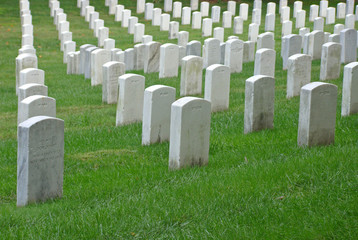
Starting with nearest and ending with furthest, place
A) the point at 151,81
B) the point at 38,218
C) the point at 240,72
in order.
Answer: the point at 38,218 → the point at 151,81 → the point at 240,72

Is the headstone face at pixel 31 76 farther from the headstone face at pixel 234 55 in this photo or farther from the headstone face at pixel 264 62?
the headstone face at pixel 234 55

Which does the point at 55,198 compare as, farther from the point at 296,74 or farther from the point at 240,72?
the point at 240,72

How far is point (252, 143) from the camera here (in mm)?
8367

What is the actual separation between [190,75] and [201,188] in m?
6.44

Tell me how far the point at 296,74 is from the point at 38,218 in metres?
7.16

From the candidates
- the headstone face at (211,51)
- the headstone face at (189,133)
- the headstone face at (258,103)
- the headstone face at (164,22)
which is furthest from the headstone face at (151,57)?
the headstone face at (164,22)

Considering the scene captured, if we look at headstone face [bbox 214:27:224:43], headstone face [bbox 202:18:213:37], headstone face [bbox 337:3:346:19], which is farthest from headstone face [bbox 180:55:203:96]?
headstone face [bbox 337:3:346:19]

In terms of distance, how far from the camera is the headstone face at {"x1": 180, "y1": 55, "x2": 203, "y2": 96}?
1252cm

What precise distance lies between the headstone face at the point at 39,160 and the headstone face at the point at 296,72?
6.32m

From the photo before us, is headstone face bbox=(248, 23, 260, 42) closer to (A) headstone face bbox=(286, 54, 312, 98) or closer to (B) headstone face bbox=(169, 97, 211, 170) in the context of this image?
(A) headstone face bbox=(286, 54, 312, 98)

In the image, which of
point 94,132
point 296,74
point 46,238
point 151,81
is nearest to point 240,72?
point 151,81

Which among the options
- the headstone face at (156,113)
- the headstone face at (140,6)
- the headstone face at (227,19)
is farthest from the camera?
the headstone face at (140,6)

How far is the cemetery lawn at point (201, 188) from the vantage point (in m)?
5.34

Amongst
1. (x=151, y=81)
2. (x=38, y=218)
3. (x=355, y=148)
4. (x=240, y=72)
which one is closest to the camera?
(x=38, y=218)
